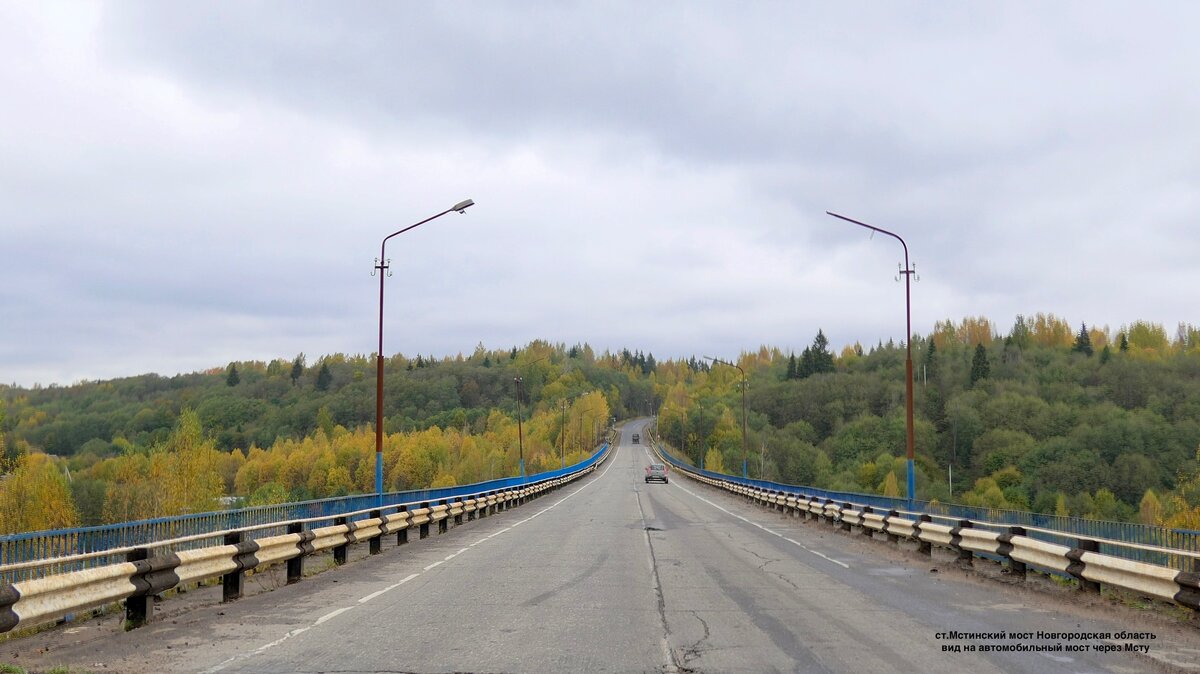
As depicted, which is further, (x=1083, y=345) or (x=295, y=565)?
(x=1083, y=345)

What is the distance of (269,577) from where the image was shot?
15141 millimetres

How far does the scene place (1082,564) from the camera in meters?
13.0

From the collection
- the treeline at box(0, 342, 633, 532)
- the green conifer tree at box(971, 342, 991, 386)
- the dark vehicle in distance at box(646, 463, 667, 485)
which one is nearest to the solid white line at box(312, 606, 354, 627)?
the treeline at box(0, 342, 633, 532)

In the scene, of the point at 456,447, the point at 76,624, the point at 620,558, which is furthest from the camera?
the point at 456,447

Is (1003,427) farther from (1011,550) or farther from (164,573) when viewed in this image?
(164,573)

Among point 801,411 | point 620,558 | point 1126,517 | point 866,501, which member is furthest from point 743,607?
point 801,411

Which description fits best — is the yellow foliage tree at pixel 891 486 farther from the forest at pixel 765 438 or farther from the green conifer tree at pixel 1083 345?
the green conifer tree at pixel 1083 345

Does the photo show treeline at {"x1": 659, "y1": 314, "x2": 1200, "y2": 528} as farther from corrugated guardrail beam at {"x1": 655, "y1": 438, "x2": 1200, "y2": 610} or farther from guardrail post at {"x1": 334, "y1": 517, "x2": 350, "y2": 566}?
guardrail post at {"x1": 334, "y1": 517, "x2": 350, "y2": 566}

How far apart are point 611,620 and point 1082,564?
22.6ft

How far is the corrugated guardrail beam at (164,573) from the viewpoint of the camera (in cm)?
859

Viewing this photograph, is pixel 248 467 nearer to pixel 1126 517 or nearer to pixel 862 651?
pixel 1126 517

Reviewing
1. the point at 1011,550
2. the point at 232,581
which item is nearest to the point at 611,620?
the point at 232,581

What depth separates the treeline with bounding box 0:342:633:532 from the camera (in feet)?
246

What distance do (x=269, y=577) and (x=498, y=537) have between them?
957 centimetres
